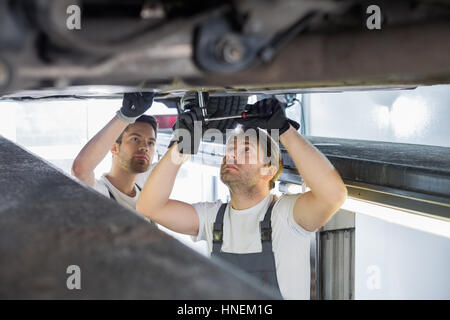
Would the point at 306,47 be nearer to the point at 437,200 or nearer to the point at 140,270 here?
the point at 140,270

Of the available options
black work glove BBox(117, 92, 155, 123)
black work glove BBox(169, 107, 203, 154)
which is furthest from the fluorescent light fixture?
black work glove BBox(117, 92, 155, 123)

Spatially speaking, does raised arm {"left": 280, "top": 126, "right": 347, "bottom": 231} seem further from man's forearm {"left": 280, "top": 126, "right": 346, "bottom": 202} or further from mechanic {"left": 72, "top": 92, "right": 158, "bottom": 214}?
mechanic {"left": 72, "top": 92, "right": 158, "bottom": 214}

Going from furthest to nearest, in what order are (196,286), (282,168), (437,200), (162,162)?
(282,168) < (162,162) < (437,200) < (196,286)

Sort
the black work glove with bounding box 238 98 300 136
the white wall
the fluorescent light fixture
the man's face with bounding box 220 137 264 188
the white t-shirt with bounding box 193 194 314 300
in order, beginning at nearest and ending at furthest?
the fluorescent light fixture, the black work glove with bounding box 238 98 300 136, the white t-shirt with bounding box 193 194 314 300, the man's face with bounding box 220 137 264 188, the white wall

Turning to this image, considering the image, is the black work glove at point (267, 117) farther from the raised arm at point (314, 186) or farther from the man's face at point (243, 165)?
the man's face at point (243, 165)

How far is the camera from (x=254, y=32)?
49 centimetres

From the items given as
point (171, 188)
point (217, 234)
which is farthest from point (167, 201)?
point (217, 234)

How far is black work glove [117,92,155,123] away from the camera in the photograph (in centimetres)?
172

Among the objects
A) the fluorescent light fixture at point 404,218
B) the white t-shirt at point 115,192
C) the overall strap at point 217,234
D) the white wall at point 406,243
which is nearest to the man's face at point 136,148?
the white t-shirt at point 115,192

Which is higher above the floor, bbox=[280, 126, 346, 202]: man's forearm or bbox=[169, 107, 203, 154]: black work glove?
bbox=[169, 107, 203, 154]: black work glove

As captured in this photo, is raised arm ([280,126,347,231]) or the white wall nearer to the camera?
raised arm ([280,126,347,231])

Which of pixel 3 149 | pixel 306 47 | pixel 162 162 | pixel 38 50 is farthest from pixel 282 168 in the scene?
pixel 38 50

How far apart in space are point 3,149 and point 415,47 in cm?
115

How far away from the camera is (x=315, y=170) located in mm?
1560
